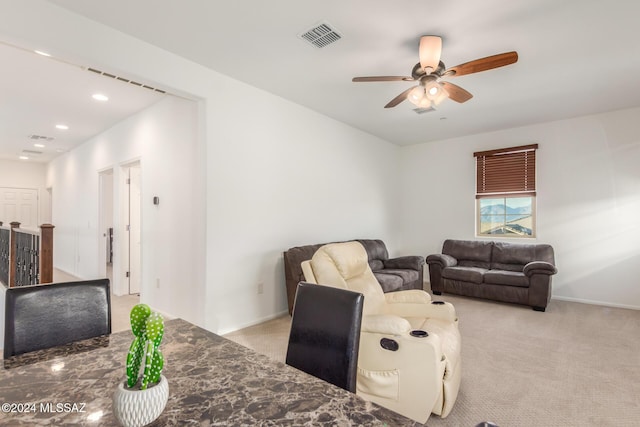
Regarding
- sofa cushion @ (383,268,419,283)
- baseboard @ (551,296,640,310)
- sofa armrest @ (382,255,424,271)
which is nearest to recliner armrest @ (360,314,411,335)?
sofa cushion @ (383,268,419,283)

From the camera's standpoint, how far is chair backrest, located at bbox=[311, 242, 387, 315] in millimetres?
2496

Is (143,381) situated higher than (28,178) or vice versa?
(28,178)

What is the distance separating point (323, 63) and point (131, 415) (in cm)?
315

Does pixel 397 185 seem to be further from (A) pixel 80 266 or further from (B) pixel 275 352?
(A) pixel 80 266

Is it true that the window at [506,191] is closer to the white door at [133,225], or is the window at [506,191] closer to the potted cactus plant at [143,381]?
the white door at [133,225]

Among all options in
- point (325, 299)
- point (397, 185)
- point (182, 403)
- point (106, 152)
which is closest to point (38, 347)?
point (182, 403)

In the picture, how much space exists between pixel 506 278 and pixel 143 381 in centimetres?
490

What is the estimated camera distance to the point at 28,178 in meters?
8.27

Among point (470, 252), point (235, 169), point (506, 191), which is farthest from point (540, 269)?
point (235, 169)

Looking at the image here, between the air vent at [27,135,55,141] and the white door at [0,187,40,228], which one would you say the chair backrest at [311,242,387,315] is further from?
the white door at [0,187,40,228]

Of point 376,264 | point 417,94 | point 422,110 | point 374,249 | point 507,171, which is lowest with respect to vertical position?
point 376,264

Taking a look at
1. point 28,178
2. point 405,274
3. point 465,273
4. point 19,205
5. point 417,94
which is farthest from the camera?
point 28,178

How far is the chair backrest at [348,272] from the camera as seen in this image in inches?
98.3

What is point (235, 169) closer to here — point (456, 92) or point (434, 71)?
point (434, 71)
